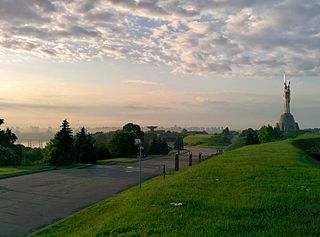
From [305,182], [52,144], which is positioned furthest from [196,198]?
[52,144]

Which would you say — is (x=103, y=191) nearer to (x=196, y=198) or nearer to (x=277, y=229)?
(x=196, y=198)

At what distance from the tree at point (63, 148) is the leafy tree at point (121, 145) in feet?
42.6

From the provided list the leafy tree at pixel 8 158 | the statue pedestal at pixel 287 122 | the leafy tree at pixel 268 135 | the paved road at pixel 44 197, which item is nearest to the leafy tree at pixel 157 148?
the leafy tree at pixel 268 135

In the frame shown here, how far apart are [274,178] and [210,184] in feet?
7.56

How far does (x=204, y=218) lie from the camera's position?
758cm

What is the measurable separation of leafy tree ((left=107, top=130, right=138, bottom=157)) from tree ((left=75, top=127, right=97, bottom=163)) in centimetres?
841

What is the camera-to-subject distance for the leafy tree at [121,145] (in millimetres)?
48656

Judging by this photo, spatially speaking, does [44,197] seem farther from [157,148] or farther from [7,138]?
[157,148]

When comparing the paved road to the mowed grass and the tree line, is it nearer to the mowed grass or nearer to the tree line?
the mowed grass

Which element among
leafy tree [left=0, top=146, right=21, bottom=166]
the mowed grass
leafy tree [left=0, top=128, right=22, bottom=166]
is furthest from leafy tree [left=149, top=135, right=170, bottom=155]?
the mowed grass

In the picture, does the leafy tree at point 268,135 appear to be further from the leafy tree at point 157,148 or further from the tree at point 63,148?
the tree at point 63,148

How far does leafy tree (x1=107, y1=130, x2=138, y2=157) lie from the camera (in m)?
48.7

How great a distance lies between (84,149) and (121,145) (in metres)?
10.2

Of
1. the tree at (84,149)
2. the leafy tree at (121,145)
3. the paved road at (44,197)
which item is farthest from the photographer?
the leafy tree at (121,145)
